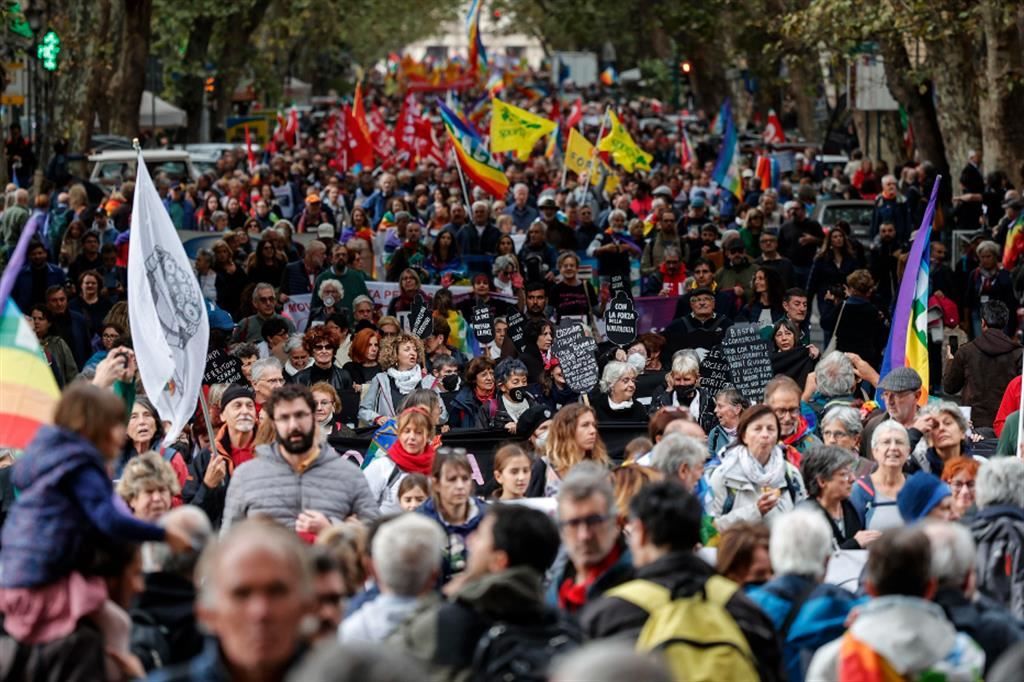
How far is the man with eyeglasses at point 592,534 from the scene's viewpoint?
23.2 feet

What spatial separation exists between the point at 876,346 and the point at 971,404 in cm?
188

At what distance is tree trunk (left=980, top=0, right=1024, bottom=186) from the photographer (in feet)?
87.9

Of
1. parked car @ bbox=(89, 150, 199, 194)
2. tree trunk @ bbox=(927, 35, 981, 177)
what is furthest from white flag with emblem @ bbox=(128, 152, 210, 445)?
parked car @ bbox=(89, 150, 199, 194)

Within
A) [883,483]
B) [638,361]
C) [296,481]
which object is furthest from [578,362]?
[296,481]

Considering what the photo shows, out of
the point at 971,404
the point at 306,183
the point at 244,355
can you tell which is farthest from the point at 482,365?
the point at 306,183

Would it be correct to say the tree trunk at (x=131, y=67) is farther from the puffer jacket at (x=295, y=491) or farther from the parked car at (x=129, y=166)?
the puffer jacket at (x=295, y=491)

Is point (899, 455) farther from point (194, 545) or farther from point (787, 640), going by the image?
point (194, 545)

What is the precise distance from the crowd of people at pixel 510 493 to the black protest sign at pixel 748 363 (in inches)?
8.1

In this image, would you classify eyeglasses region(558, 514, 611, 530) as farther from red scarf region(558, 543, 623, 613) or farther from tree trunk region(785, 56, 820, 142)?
tree trunk region(785, 56, 820, 142)

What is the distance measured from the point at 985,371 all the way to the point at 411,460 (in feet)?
16.5

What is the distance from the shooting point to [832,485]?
30.7 feet

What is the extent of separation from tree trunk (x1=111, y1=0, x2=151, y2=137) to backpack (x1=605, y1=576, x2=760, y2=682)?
3196 centimetres

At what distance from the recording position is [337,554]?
7.20 metres

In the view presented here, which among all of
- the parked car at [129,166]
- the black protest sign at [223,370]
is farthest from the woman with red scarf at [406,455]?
the parked car at [129,166]
